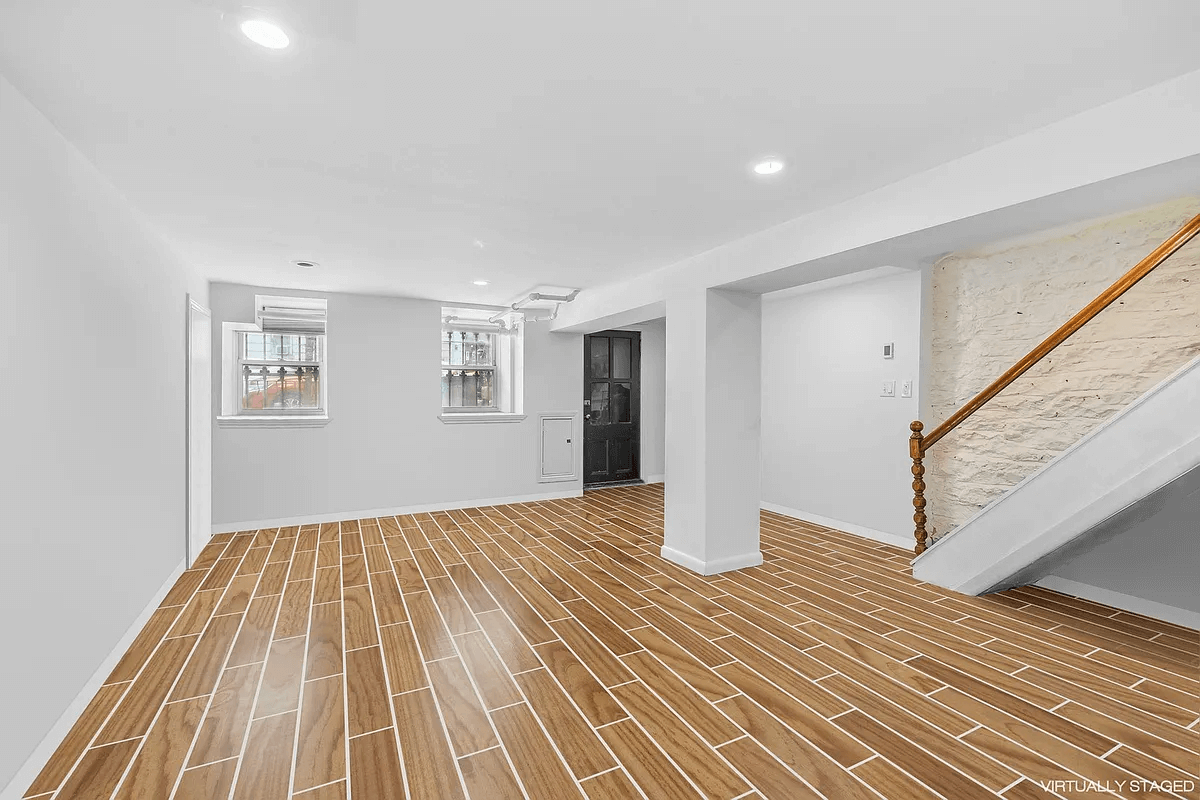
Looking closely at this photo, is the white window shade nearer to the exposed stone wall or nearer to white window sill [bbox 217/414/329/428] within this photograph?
white window sill [bbox 217/414/329/428]

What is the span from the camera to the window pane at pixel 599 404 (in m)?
7.28

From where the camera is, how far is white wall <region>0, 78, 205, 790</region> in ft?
5.51

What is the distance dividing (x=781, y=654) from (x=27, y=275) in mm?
3275

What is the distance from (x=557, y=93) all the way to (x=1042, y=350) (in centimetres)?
276

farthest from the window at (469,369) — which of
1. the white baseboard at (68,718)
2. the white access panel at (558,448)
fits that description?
the white baseboard at (68,718)

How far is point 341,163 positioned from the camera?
2350 mm

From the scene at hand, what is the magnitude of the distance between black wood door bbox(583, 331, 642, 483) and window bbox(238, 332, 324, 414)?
3.16 meters

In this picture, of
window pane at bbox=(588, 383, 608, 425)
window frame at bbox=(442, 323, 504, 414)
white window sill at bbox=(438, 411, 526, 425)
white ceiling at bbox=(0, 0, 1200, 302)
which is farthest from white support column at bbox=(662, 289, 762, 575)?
window pane at bbox=(588, 383, 608, 425)

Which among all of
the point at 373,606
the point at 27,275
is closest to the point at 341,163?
the point at 27,275

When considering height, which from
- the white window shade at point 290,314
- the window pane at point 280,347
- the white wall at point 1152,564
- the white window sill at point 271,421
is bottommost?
the white wall at point 1152,564

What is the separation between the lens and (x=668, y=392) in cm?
416

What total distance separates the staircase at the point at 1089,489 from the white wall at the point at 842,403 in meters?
0.89

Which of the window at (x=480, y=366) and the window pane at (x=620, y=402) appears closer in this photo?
the window at (x=480, y=366)

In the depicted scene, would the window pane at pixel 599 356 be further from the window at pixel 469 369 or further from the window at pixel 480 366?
the window at pixel 469 369
